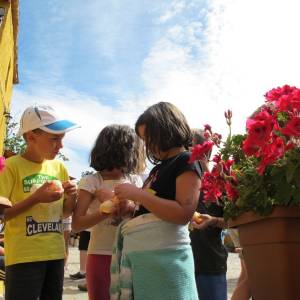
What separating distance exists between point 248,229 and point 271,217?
145 mm

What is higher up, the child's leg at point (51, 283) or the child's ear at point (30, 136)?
the child's ear at point (30, 136)

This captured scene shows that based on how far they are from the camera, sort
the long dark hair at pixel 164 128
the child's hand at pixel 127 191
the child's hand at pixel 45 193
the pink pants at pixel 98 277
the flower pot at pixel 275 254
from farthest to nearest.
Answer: the pink pants at pixel 98 277 < the child's hand at pixel 45 193 < the long dark hair at pixel 164 128 < the child's hand at pixel 127 191 < the flower pot at pixel 275 254

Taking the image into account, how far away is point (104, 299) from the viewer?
2529 mm

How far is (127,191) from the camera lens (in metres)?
2.04

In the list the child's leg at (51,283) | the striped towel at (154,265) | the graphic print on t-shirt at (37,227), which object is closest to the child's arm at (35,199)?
the graphic print on t-shirt at (37,227)

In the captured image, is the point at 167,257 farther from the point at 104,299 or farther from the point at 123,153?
the point at 123,153

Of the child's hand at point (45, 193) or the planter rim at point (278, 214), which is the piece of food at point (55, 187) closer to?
the child's hand at point (45, 193)

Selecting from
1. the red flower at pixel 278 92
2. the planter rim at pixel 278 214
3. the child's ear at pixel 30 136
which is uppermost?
the child's ear at pixel 30 136

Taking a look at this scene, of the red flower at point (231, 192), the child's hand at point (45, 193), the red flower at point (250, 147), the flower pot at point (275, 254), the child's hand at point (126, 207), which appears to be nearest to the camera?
the flower pot at point (275, 254)

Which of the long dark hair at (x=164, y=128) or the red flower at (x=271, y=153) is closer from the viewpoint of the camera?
the red flower at (x=271, y=153)

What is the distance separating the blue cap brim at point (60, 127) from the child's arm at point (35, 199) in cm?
42

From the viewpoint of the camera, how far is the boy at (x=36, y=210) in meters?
2.45

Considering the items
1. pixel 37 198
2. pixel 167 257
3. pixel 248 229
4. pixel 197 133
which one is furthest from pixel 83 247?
pixel 248 229

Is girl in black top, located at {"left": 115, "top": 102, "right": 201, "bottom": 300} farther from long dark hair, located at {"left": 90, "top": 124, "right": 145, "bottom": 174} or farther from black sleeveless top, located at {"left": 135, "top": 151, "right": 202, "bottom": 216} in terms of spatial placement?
long dark hair, located at {"left": 90, "top": 124, "right": 145, "bottom": 174}
